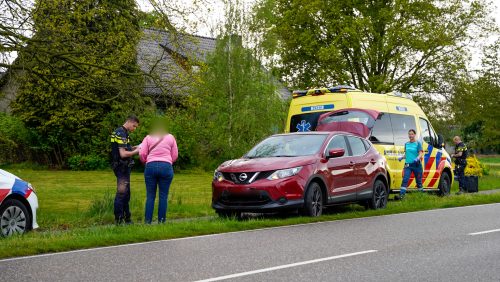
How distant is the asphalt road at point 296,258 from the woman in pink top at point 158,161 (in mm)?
1911

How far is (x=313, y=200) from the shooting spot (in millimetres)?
12391

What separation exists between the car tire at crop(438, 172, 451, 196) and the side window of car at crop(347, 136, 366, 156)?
223 inches

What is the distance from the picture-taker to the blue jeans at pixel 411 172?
17194 mm

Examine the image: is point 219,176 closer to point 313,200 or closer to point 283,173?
point 283,173

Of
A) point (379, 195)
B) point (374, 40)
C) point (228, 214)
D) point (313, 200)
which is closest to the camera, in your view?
point (313, 200)

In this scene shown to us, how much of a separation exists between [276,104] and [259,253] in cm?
2462

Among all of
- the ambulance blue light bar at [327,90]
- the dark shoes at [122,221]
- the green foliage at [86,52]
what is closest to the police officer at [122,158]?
the dark shoes at [122,221]

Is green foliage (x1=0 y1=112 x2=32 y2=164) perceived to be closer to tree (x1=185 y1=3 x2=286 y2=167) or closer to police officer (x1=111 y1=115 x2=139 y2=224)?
tree (x1=185 y1=3 x2=286 y2=167)

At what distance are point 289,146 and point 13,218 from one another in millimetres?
5379

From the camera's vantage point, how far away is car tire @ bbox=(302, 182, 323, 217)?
12.2 metres

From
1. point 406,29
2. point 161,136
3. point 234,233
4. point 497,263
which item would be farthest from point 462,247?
point 406,29

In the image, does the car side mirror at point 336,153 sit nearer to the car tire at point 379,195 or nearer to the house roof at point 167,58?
the car tire at point 379,195

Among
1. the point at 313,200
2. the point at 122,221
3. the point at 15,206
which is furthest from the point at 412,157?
the point at 15,206

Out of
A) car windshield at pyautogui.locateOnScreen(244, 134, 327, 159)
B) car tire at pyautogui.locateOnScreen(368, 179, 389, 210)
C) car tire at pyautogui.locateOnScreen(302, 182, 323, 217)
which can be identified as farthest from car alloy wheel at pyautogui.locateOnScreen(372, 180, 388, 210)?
car tire at pyautogui.locateOnScreen(302, 182, 323, 217)
